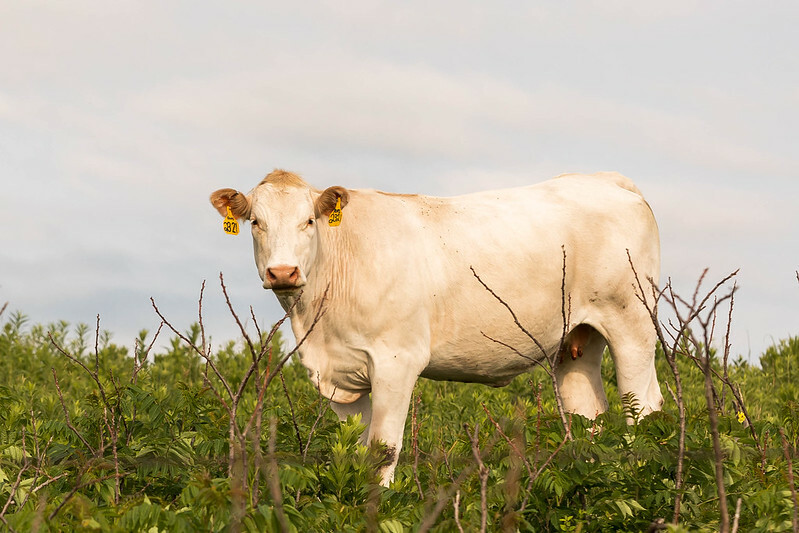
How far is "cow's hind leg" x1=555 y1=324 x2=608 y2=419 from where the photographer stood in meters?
8.88

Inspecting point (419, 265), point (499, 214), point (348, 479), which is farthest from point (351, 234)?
point (348, 479)

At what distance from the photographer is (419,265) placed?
7469 mm

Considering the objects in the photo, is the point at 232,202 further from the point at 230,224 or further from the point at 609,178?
the point at 609,178

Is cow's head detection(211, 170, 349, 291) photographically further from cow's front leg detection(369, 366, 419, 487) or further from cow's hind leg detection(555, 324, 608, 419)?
cow's hind leg detection(555, 324, 608, 419)

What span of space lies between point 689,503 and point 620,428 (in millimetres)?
613

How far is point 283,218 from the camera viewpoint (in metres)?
6.95

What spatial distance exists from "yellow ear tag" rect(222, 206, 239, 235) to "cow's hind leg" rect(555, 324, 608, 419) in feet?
11.2

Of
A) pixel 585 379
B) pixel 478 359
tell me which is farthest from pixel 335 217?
pixel 585 379

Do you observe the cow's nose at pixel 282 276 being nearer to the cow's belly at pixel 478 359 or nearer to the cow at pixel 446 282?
the cow at pixel 446 282

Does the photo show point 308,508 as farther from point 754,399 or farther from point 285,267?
point 754,399

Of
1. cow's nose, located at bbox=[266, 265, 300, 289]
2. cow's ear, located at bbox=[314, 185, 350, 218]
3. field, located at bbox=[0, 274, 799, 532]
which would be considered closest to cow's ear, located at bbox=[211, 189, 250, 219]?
cow's ear, located at bbox=[314, 185, 350, 218]

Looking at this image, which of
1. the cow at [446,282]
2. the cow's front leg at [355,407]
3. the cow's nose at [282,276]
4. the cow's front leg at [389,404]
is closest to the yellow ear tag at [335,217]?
the cow at [446,282]

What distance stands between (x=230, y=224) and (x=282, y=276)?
3.55 feet

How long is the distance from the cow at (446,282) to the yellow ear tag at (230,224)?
0.15 ft
